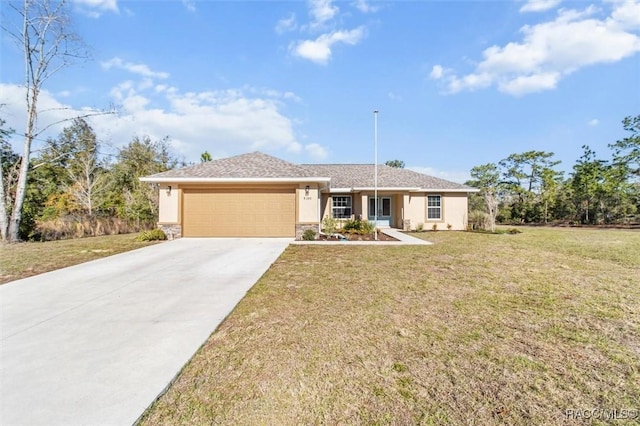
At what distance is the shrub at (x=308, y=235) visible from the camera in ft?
40.1

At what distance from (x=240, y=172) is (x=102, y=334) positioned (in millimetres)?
10327

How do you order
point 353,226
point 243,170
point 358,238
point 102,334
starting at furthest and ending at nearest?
1. point 353,226
2. point 243,170
3. point 358,238
4. point 102,334

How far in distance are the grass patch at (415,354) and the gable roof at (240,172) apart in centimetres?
757

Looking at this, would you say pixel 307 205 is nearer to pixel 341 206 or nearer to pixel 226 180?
pixel 226 180

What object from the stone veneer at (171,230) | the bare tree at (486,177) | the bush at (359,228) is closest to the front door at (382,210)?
the bush at (359,228)

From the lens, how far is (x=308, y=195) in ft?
42.2

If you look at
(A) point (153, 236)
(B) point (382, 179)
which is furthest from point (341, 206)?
(A) point (153, 236)

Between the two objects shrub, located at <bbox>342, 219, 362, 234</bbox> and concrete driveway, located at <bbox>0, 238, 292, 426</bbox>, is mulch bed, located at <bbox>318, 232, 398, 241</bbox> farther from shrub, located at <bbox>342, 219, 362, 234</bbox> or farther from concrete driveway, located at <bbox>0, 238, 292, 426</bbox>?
concrete driveway, located at <bbox>0, 238, 292, 426</bbox>

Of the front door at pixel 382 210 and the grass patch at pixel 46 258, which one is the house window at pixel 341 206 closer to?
the front door at pixel 382 210

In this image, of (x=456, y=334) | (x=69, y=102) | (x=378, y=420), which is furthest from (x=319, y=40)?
(x=378, y=420)

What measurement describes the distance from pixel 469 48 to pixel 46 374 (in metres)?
17.8

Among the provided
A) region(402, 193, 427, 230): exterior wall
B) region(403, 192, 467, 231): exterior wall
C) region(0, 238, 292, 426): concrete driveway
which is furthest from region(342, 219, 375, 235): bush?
region(0, 238, 292, 426): concrete driveway

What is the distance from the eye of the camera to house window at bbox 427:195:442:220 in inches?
720

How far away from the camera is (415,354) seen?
2936 millimetres
